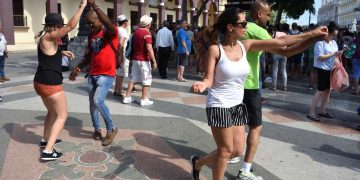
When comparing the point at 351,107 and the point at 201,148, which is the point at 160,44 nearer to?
the point at 351,107

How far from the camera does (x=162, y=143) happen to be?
489cm

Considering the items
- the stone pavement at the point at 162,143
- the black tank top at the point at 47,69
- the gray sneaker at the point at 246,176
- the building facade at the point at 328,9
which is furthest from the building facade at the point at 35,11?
the building facade at the point at 328,9

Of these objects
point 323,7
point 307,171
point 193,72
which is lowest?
point 307,171

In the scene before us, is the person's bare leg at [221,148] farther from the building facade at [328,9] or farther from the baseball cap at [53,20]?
the building facade at [328,9]

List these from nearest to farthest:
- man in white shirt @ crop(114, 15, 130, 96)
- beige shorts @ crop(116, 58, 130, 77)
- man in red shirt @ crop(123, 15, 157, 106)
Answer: man in red shirt @ crop(123, 15, 157, 106), man in white shirt @ crop(114, 15, 130, 96), beige shorts @ crop(116, 58, 130, 77)

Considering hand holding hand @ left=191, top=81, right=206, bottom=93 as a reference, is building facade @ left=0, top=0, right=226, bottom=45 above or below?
above

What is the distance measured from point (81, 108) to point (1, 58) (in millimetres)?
4358

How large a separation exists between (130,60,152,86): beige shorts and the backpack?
3291mm

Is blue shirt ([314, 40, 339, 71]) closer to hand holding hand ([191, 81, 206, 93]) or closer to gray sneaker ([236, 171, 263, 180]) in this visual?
gray sneaker ([236, 171, 263, 180])

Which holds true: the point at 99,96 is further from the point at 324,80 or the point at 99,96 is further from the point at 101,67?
the point at 324,80

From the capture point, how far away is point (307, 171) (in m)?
4.14

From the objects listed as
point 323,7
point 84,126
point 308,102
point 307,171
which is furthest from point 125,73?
point 323,7

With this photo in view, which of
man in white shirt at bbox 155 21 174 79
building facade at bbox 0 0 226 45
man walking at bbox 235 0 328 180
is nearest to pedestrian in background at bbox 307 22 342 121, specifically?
man walking at bbox 235 0 328 180

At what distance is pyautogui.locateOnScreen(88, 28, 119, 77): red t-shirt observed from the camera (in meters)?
4.80
